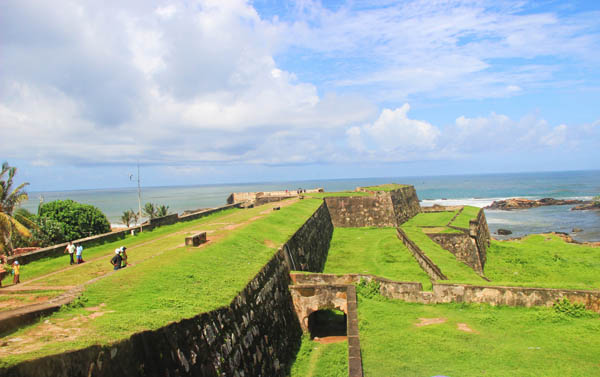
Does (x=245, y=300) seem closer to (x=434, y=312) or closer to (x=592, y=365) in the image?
(x=434, y=312)

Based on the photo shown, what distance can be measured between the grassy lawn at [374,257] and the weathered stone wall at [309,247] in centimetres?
68

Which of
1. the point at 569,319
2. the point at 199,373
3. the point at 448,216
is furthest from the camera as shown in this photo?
the point at 448,216

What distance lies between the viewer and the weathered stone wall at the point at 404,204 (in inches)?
1380

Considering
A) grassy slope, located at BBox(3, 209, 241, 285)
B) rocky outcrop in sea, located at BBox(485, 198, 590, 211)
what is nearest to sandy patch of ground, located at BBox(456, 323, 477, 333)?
grassy slope, located at BBox(3, 209, 241, 285)

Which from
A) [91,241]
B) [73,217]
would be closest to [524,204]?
[73,217]

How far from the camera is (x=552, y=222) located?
53.3 m

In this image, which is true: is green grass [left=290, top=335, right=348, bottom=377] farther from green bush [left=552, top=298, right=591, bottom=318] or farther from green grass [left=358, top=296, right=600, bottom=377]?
green bush [left=552, top=298, right=591, bottom=318]

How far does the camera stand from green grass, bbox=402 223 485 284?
58.1 feet

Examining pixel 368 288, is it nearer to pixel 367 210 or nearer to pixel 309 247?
pixel 309 247

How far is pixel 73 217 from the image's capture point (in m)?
26.5

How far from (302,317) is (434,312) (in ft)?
16.0

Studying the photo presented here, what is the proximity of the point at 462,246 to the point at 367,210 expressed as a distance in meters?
10.2

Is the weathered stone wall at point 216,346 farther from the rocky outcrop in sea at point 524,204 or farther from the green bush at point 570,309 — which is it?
the rocky outcrop in sea at point 524,204

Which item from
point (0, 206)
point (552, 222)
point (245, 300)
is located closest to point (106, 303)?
point (245, 300)
